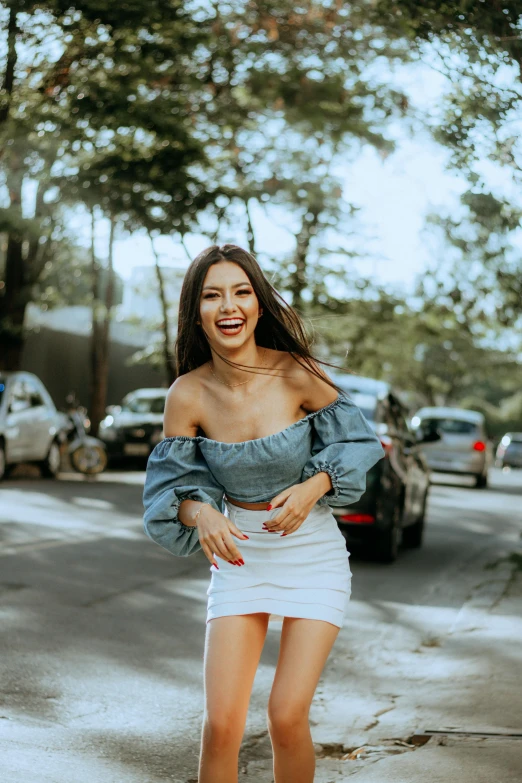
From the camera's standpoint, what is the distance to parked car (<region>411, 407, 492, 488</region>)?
24.6m

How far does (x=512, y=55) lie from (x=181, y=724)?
4362 mm

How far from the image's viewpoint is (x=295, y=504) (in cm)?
311

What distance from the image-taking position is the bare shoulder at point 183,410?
11.0 feet

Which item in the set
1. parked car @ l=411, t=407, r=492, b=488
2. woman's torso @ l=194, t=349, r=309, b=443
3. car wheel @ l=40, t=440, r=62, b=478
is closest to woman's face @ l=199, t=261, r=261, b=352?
woman's torso @ l=194, t=349, r=309, b=443

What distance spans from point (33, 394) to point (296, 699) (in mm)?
15394

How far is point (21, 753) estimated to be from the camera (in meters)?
4.27

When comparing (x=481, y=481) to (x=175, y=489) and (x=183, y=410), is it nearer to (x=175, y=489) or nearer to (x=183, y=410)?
(x=183, y=410)

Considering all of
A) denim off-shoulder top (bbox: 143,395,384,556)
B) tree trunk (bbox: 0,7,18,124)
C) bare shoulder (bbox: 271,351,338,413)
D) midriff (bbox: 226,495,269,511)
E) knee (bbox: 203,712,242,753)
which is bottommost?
knee (bbox: 203,712,242,753)

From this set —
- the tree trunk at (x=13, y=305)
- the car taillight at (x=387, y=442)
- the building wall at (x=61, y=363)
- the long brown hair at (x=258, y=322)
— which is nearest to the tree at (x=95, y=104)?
the tree trunk at (x=13, y=305)

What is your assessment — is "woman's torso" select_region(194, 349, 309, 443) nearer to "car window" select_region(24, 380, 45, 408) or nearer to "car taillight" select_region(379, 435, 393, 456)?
"car taillight" select_region(379, 435, 393, 456)

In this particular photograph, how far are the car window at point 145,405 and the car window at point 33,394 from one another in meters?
5.42

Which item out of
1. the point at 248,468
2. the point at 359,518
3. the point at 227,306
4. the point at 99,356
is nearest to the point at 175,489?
the point at 248,468

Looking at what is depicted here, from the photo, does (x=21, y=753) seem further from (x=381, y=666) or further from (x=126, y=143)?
(x=126, y=143)

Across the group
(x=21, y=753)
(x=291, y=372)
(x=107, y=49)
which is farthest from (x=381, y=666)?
(x=107, y=49)
